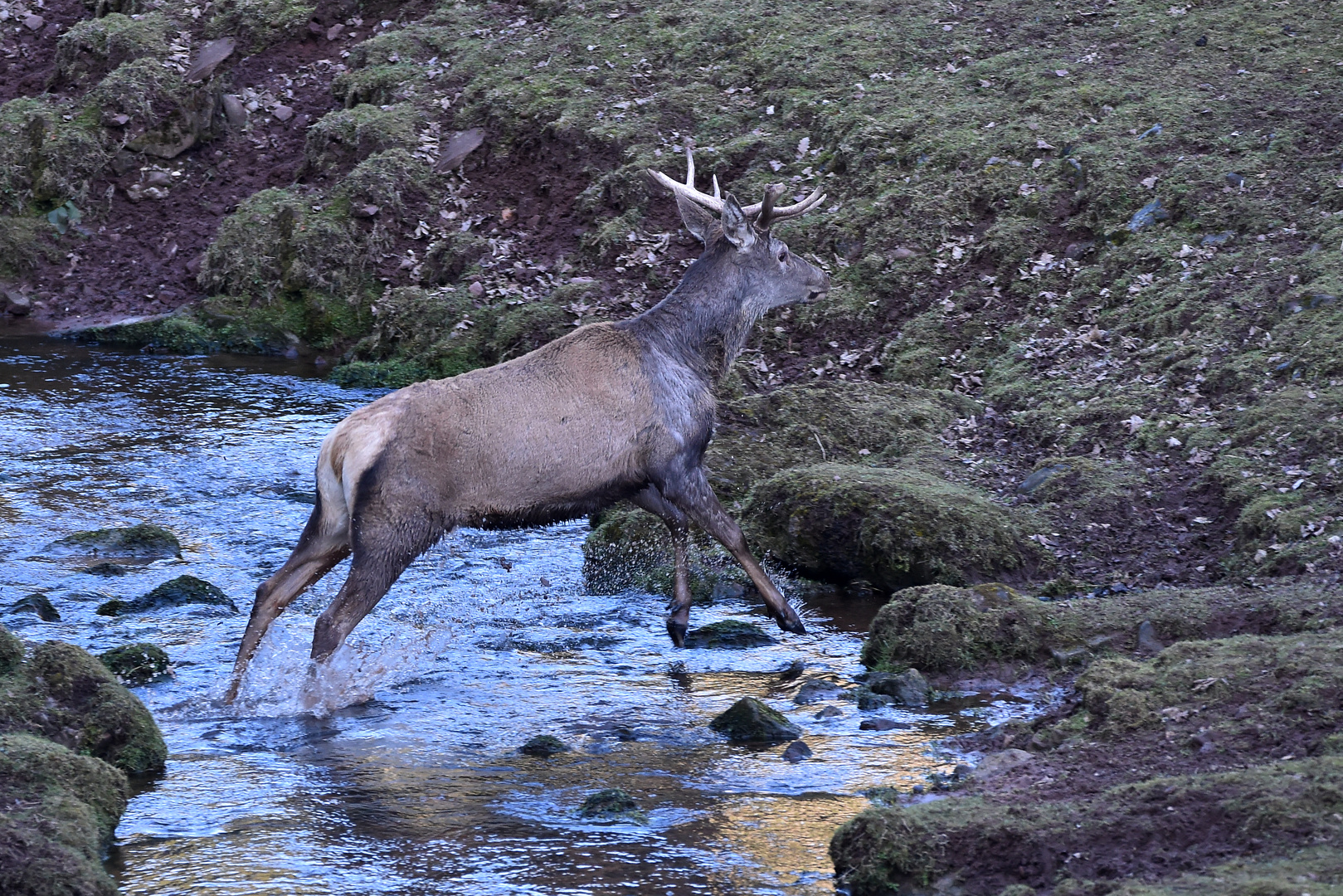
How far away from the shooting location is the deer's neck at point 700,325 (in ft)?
28.9

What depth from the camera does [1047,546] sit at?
9102 mm

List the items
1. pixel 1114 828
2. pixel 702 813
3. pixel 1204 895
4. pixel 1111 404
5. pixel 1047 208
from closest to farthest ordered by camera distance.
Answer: pixel 1204 895 < pixel 1114 828 < pixel 702 813 < pixel 1111 404 < pixel 1047 208

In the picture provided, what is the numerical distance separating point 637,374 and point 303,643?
2.41 meters

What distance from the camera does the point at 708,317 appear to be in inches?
357

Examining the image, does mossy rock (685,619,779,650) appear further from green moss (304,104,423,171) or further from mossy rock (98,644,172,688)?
green moss (304,104,423,171)

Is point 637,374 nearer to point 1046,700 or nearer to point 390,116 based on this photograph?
point 1046,700

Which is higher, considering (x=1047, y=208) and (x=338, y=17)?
(x=338, y=17)

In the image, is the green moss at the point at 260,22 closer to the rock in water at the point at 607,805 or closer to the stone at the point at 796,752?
the stone at the point at 796,752

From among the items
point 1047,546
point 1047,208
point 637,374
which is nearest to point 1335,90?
point 1047,208

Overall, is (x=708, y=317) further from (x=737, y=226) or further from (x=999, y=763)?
(x=999, y=763)

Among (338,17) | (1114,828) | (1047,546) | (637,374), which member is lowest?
(1047,546)

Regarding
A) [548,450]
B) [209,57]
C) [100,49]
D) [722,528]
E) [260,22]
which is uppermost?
[260,22]

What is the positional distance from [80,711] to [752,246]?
16.2 feet

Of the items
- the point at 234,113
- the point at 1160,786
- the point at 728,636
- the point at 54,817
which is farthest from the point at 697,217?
the point at 234,113
